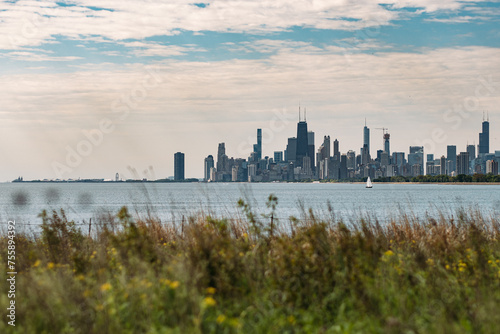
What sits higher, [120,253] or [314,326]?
[120,253]

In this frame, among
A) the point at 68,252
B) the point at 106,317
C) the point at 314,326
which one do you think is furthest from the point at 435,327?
the point at 68,252

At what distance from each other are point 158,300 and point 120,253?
247 centimetres

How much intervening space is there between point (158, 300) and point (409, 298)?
412 cm

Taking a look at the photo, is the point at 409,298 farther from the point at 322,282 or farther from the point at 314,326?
the point at 314,326

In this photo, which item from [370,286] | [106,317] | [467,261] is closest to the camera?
[106,317]

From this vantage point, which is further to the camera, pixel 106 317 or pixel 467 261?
pixel 467 261

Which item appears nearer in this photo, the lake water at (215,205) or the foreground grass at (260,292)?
the foreground grass at (260,292)

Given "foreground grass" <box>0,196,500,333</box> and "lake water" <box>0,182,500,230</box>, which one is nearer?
"foreground grass" <box>0,196,500,333</box>

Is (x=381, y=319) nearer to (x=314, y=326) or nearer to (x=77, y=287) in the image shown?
(x=314, y=326)

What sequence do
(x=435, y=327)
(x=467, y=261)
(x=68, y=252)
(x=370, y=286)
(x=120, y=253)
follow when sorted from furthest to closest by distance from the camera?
(x=68, y=252) → (x=467, y=261) → (x=120, y=253) → (x=370, y=286) → (x=435, y=327)

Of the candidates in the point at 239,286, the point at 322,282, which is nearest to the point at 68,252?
the point at 239,286

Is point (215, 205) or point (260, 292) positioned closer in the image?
point (260, 292)

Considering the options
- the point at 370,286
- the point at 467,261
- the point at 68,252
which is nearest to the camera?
the point at 370,286

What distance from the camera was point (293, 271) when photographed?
870cm
